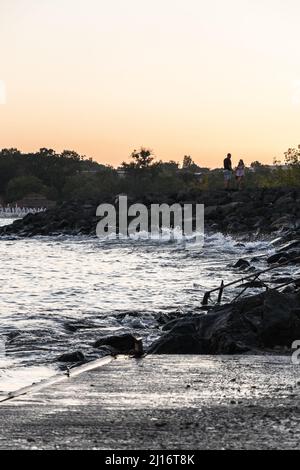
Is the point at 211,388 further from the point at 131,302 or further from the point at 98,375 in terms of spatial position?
the point at 131,302

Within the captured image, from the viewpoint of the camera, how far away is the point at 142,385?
20.0 ft

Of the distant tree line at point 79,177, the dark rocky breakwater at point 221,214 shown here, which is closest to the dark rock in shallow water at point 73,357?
the dark rocky breakwater at point 221,214

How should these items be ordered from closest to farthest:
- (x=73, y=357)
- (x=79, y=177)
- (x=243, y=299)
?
1. (x=73, y=357)
2. (x=243, y=299)
3. (x=79, y=177)

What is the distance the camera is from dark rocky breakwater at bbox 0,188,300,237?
34625 millimetres

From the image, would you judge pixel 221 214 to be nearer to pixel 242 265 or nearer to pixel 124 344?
pixel 242 265

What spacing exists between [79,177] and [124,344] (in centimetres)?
12824

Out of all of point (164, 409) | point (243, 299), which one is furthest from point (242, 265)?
point (164, 409)

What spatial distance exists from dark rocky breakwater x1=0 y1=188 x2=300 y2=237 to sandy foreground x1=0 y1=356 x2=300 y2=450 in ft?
77.9

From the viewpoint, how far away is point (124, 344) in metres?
8.55

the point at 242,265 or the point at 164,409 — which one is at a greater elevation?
the point at 164,409

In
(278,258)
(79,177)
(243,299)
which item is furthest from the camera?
(79,177)

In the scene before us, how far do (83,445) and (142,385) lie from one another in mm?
1805

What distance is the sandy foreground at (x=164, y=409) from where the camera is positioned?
14.3ft

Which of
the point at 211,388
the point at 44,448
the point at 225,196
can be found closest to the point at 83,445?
the point at 44,448
